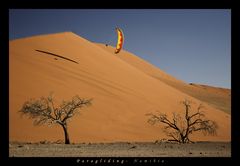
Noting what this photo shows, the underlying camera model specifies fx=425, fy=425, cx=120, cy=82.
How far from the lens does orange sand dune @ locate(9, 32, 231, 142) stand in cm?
2164

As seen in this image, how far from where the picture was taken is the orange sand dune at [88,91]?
2164 cm

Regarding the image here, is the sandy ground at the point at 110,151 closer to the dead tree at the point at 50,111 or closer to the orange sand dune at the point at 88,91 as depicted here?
the dead tree at the point at 50,111

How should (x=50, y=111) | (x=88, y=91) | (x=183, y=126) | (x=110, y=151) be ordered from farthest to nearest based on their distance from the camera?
(x=88, y=91) < (x=183, y=126) < (x=50, y=111) < (x=110, y=151)

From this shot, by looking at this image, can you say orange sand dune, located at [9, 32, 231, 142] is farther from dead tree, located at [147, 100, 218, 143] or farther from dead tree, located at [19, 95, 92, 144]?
dead tree, located at [19, 95, 92, 144]

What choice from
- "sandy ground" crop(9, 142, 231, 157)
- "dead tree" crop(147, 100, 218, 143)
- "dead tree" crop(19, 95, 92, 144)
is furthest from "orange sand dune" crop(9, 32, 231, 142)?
"sandy ground" crop(9, 142, 231, 157)

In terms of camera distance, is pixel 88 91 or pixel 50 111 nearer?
pixel 50 111

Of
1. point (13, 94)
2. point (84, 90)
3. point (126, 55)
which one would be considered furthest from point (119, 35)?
point (126, 55)

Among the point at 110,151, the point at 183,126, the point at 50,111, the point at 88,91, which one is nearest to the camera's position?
the point at 110,151

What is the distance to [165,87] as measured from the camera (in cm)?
3950

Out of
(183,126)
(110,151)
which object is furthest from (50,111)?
(183,126)

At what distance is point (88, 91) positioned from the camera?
94.7 ft

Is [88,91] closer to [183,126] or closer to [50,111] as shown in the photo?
[183,126]
